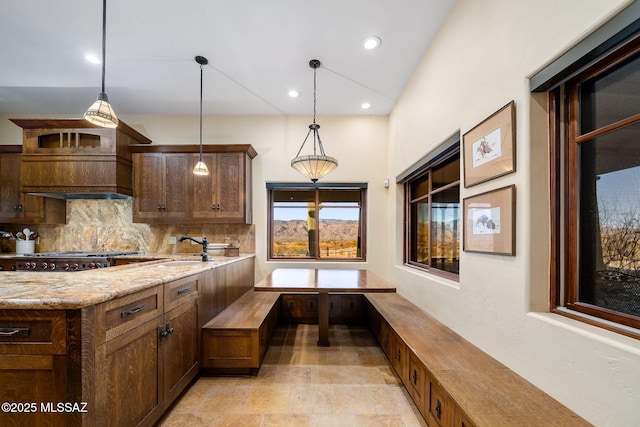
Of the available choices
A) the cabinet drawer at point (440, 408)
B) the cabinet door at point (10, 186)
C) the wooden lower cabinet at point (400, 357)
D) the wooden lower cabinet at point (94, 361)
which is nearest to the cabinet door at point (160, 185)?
the cabinet door at point (10, 186)

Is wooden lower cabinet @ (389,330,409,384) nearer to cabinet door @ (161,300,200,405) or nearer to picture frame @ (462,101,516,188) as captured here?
picture frame @ (462,101,516,188)

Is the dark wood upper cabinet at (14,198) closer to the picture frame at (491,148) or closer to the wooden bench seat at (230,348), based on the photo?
the wooden bench seat at (230,348)

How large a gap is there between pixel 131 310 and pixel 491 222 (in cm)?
227

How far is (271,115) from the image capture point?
4.42 m

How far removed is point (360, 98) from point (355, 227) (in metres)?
1.99

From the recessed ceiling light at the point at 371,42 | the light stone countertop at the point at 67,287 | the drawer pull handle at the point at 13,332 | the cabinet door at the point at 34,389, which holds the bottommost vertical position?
the cabinet door at the point at 34,389

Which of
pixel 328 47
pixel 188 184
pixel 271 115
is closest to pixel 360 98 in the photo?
pixel 328 47

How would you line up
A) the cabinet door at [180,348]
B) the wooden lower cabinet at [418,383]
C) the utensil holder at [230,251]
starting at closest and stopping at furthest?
the wooden lower cabinet at [418,383] < the cabinet door at [180,348] < the utensil holder at [230,251]

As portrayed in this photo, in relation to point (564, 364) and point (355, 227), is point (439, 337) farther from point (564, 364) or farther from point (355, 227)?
point (355, 227)

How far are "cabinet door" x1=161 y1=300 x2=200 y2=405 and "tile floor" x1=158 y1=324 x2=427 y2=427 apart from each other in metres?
0.19

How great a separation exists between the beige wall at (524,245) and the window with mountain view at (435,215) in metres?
0.33

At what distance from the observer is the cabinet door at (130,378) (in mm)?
1356

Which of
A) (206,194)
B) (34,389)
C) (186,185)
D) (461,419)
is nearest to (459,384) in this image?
(461,419)

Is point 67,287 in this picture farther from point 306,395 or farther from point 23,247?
point 23,247
